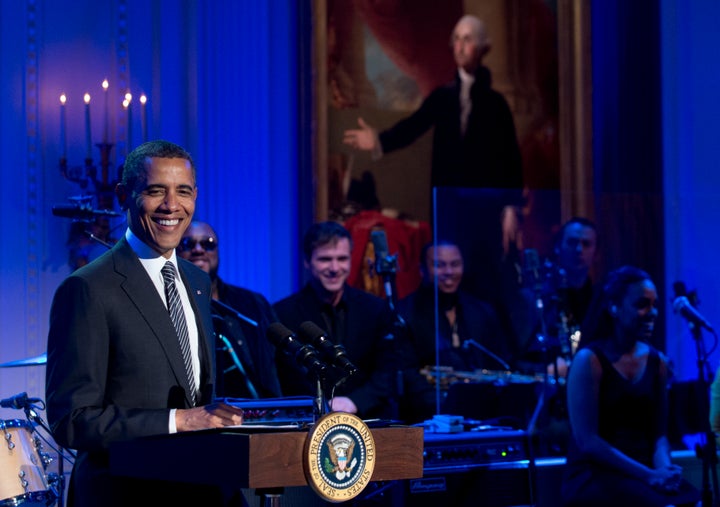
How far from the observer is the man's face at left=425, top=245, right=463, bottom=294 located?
20.2 feet

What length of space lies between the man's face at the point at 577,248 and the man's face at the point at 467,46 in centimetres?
199

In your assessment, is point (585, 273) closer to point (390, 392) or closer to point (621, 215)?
point (621, 215)

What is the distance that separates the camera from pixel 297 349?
2621 millimetres

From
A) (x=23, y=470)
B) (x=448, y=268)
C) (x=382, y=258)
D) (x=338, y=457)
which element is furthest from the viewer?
(x=448, y=268)

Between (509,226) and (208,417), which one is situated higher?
(509,226)

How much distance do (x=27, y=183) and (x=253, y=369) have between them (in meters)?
1.99

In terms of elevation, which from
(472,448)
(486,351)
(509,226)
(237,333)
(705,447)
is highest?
(509,226)

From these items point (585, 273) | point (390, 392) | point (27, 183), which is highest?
point (27, 183)

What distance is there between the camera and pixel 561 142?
812 centimetres

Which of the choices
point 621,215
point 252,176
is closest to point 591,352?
point 621,215

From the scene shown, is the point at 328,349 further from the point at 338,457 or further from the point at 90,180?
the point at 90,180

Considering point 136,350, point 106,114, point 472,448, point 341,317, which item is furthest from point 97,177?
point 136,350

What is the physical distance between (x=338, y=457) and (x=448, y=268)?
3.88 m

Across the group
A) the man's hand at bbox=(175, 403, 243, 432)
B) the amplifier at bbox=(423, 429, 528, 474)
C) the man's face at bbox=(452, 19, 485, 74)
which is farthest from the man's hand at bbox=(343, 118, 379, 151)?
the man's hand at bbox=(175, 403, 243, 432)
